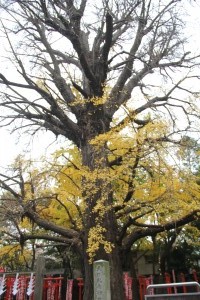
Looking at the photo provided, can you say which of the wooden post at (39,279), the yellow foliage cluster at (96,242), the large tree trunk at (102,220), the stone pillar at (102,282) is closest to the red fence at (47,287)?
the wooden post at (39,279)

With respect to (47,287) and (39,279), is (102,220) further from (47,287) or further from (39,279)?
(47,287)

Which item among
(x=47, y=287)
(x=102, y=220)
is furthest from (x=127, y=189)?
(x=47, y=287)

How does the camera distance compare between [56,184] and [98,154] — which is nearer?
[98,154]

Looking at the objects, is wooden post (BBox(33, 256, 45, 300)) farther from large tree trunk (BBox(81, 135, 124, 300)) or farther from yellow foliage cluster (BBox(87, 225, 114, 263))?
yellow foliage cluster (BBox(87, 225, 114, 263))

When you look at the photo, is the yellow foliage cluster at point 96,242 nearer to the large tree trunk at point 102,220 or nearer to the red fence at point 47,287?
the large tree trunk at point 102,220

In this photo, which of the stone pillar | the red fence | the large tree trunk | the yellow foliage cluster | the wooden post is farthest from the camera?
the red fence

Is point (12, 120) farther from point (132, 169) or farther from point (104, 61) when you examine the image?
point (132, 169)

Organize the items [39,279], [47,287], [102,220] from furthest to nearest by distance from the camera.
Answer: [47,287] < [39,279] < [102,220]

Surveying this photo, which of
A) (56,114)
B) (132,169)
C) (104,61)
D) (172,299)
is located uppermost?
(104,61)

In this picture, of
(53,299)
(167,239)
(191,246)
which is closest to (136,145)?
(53,299)

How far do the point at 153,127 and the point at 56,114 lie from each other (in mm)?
3685

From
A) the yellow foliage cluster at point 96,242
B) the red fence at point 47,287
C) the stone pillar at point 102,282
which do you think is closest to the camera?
the stone pillar at point 102,282

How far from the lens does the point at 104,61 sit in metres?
10.1

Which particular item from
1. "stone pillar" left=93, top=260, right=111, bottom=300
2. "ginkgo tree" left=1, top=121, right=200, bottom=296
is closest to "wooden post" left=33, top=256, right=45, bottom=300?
"ginkgo tree" left=1, top=121, right=200, bottom=296
